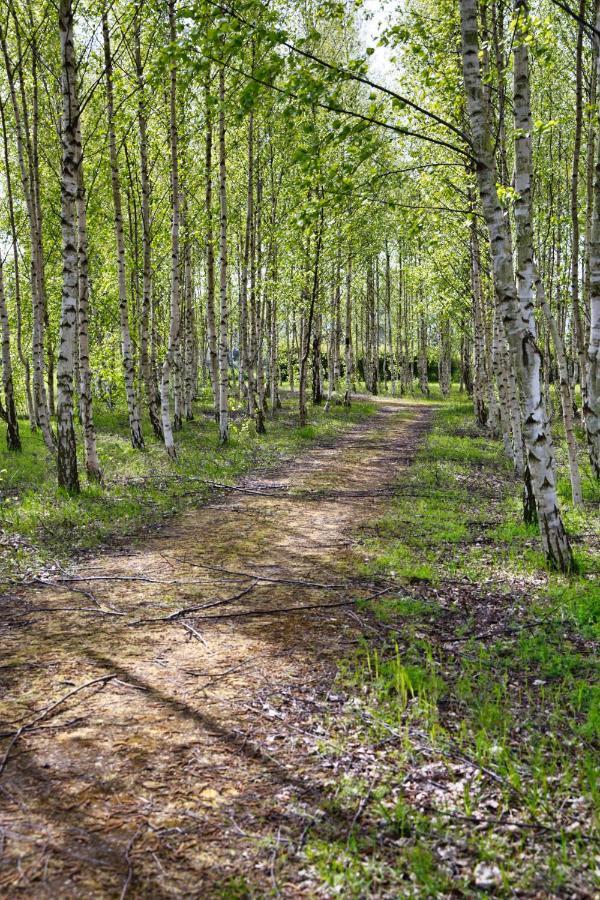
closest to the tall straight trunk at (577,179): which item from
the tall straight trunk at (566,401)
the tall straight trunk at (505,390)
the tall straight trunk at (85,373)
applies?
the tall straight trunk at (505,390)

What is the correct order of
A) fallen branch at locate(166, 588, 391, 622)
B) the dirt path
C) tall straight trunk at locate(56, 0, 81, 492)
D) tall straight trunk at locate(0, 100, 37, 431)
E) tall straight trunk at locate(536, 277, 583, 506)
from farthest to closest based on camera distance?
tall straight trunk at locate(0, 100, 37, 431) → tall straight trunk at locate(56, 0, 81, 492) → tall straight trunk at locate(536, 277, 583, 506) → fallen branch at locate(166, 588, 391, 622) → the dirt path

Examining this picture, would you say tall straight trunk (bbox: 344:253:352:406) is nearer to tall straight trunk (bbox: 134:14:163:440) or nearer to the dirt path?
tall straight trunk (bbox: 134:14:163:440)

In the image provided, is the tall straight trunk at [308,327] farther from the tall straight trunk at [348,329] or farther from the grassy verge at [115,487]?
the tall straight trunk at [348,329]

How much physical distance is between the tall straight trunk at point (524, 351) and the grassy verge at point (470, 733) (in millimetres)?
614

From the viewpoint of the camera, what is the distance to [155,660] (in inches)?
233

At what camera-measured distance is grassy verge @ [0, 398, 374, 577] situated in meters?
10.0

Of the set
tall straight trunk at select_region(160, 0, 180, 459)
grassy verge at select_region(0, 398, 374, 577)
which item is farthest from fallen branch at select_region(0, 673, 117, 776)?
tall straight trunk at select_region(160, 0, 180, 459)

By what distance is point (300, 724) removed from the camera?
16.4ft

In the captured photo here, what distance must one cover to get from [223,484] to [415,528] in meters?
5.44

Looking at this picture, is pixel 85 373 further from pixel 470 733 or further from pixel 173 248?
pixel 470 733

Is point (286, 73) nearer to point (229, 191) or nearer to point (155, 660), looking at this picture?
point (155, 660)

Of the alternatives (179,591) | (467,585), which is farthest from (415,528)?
(179,591)

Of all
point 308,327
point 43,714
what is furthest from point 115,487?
point 308,327

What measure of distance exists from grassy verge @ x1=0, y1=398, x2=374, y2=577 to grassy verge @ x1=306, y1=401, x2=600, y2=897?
479cm
